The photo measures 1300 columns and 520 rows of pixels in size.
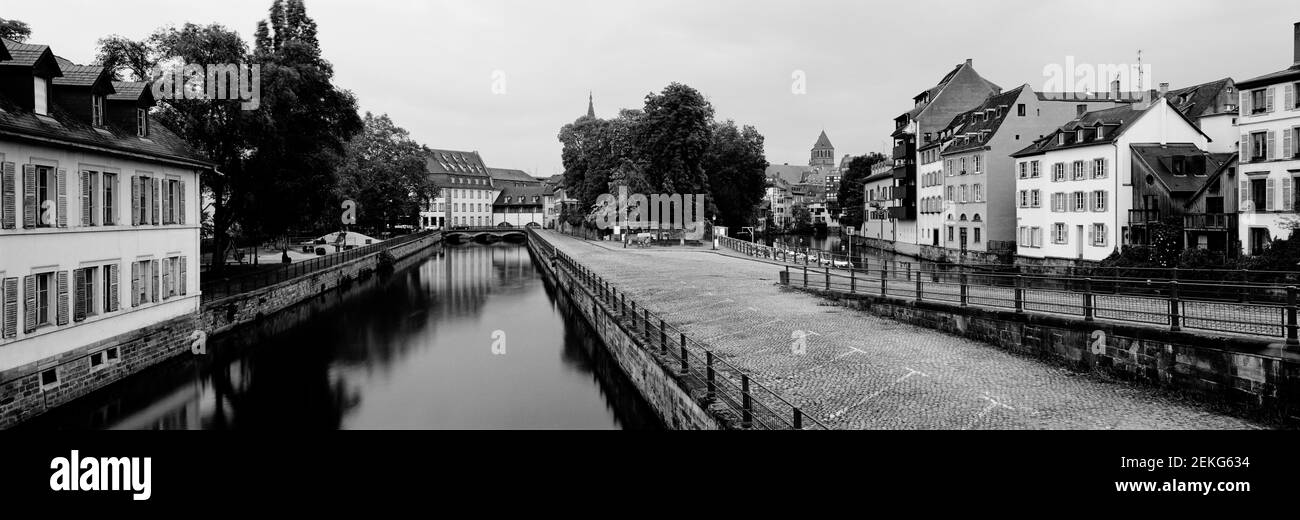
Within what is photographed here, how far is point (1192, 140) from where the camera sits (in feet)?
129

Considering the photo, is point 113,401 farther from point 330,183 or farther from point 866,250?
point 866,250

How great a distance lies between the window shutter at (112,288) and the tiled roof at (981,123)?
1932 inches

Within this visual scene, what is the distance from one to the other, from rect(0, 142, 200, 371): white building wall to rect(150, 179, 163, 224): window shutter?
0.20 metres

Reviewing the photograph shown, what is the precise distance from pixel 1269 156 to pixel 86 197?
36711 mm

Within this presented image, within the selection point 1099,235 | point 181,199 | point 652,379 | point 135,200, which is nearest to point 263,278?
point 181,199

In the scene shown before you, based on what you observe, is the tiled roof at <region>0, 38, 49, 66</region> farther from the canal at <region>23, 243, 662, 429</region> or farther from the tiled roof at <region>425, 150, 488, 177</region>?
the tiled roof at <region>425, 150, 488, 177</region>

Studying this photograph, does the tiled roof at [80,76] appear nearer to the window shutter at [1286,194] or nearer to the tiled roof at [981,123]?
the window shutter at [1286,194]

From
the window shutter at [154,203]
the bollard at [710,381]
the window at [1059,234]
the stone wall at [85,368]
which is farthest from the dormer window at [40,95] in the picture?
the window at [1059,234]

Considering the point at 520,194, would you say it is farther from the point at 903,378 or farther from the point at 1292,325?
the point at 1292,325

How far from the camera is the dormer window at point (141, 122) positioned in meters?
23.0

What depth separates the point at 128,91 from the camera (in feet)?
73.5

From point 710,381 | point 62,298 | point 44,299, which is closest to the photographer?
point 710,381
